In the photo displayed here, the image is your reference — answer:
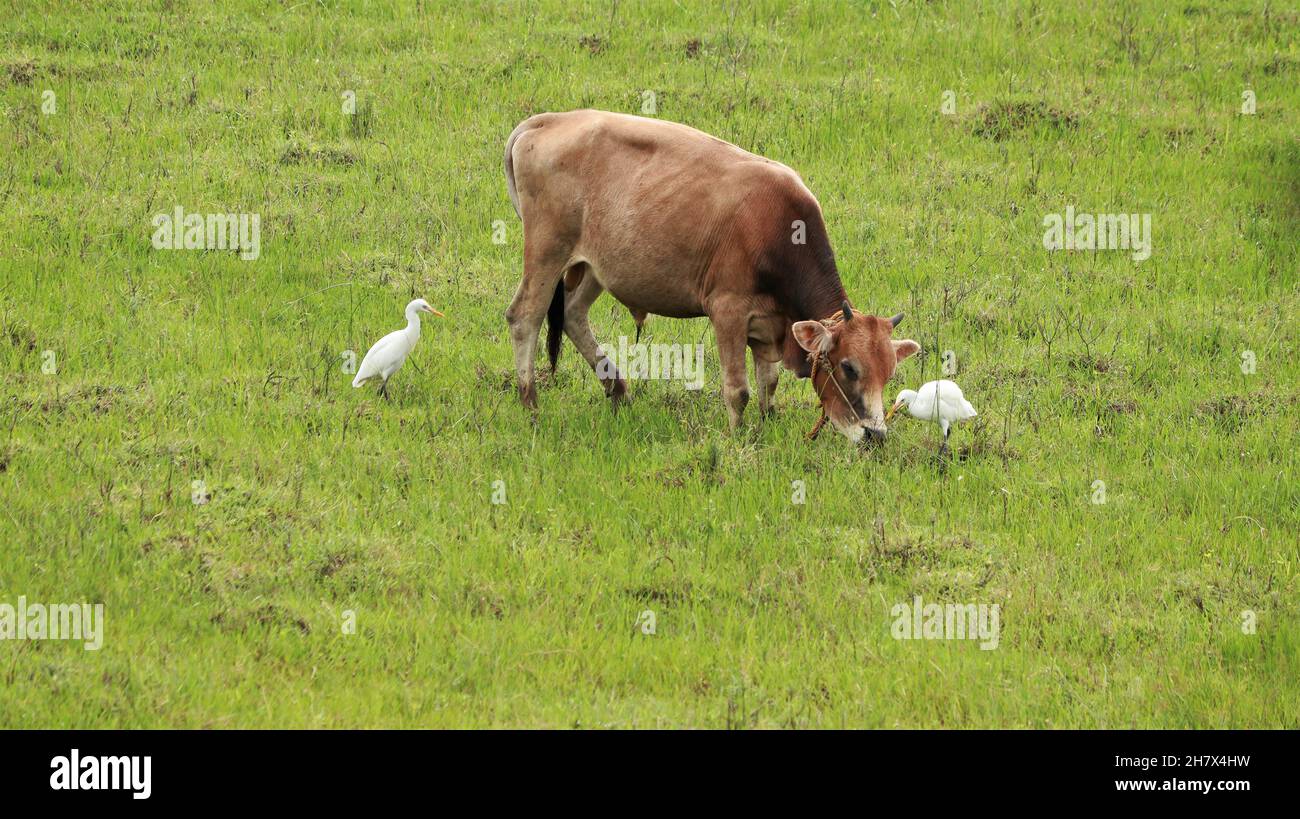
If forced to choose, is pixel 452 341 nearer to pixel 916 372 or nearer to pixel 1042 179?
pixel 916 372

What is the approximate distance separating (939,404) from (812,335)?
105 centimetres

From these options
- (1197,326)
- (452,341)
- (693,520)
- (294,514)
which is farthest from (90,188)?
(1197,326)

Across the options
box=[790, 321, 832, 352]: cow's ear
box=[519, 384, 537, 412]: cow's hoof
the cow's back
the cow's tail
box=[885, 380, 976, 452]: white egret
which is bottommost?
box=[885, 380, 976, 452]: white egret

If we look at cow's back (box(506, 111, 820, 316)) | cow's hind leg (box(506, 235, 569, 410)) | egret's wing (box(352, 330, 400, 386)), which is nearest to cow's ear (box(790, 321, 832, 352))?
cow's back (box(506, 111, 820, 316))

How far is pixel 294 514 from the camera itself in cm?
913

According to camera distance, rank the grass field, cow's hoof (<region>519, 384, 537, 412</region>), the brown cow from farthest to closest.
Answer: cow's hoof (<region>519, 384, 537, 412</region>) < the brown cow < the grass field

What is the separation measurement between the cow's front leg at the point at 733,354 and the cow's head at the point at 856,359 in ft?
2.20

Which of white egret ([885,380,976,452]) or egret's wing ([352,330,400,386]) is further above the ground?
egret's wing ([352,330,400,386])

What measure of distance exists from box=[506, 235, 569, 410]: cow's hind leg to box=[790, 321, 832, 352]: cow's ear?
7.51ft

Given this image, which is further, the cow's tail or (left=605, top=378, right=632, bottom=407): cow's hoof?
the cow's tail

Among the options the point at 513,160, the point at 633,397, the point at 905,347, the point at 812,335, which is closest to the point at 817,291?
the point at 812,335

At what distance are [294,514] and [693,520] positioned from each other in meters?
2.48

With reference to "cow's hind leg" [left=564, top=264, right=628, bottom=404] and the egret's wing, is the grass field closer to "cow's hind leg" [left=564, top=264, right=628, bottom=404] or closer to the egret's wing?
the egret's wing

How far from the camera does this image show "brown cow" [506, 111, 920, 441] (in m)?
10.2
